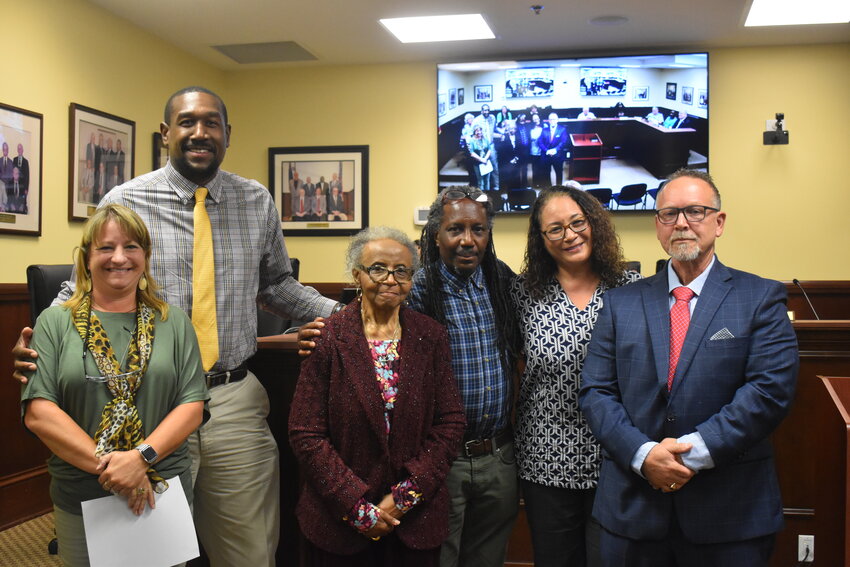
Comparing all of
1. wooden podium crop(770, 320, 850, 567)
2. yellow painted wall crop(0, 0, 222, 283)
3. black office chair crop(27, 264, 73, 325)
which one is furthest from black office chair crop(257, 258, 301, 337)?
wooden podium crop(770, 320, 850, 567)

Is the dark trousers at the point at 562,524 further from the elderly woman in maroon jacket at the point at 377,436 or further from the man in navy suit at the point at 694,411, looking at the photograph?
the elderly woman in maroon jacket at the point at 377,436

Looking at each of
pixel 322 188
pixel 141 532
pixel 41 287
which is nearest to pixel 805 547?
pixel 141 532

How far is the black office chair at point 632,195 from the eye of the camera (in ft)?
20.0

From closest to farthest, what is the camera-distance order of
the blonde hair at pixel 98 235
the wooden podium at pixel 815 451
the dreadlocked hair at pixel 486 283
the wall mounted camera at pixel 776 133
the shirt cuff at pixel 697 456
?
the shirt cuff at pixel 697 456 < the blonde hair at pixel 98 235 < the dreadlocked hair at pixel 486 283 < the wooden podium at pixel 815 451 < the wall mounted camera at pixel 776 133

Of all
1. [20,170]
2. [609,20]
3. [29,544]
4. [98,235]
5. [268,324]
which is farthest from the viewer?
[609,20]

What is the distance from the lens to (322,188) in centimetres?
663

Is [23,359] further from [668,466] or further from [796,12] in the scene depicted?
[796,12]

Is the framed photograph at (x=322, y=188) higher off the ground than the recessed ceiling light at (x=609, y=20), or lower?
lower

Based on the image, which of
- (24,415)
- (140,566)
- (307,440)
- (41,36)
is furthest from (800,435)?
(41,36)

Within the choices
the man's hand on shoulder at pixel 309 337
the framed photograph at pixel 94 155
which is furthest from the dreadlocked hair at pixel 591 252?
the framed photograph at pixel 94 155

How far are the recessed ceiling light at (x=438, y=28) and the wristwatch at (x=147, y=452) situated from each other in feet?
14.1

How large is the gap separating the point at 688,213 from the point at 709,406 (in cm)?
50

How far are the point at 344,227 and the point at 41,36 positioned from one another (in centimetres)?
279

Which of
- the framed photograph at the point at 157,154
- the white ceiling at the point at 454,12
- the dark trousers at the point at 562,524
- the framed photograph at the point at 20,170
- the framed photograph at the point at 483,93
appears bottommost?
the dark trousers at the point at 562,524
